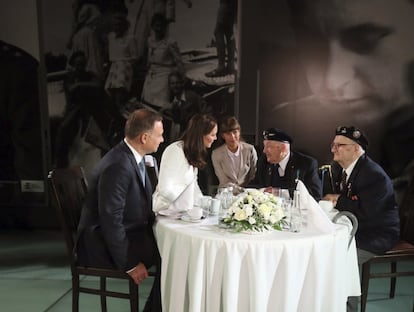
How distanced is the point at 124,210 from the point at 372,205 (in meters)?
1.45

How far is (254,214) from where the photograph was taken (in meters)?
2.04

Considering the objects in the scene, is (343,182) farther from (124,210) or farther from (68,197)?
(68,197)

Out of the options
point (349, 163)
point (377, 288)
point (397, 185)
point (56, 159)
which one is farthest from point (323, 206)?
point (56, 159)

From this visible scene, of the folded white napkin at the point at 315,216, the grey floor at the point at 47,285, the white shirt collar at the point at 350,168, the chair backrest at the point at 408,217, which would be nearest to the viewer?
the folded white napkin at the point at 315,216

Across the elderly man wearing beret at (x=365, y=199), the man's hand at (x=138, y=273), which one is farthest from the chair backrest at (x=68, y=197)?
the elderly man wearing beret at (x=365, y=199)

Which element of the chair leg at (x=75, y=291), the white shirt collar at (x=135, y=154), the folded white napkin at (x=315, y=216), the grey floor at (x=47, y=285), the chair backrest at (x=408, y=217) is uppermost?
the white shirt collar at (x=135, y=154)

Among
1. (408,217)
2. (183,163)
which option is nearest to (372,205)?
(408,217)

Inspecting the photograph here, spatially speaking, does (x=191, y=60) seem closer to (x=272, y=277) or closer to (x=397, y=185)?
(x=397, y=185)

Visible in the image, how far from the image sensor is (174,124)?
14.9ft

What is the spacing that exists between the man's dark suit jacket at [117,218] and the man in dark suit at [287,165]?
1043 mm

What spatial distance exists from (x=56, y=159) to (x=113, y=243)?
2.88m

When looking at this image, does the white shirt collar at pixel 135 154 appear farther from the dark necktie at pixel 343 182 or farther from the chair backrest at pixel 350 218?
the dark necktie at pixel 343 182

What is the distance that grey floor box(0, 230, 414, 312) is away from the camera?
302cm

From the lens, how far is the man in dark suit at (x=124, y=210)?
2.21 metres
